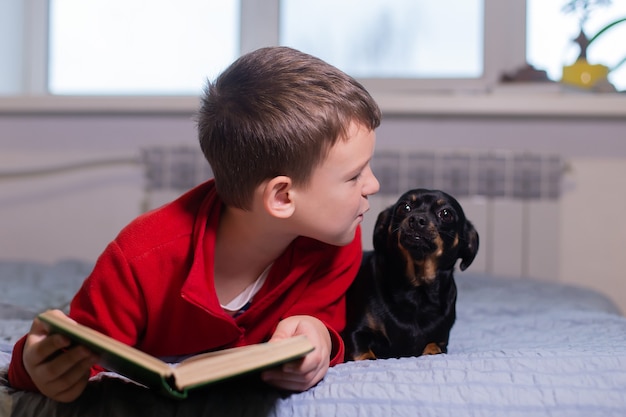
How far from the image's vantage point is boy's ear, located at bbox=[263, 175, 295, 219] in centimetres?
92

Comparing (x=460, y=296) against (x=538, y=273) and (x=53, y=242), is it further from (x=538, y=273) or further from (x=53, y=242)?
(x=53, y=242)

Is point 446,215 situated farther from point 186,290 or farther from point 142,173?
point 142,173

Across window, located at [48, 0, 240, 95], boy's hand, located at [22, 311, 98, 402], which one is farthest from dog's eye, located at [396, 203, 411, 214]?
window, located at [48, 0, 240, 95]

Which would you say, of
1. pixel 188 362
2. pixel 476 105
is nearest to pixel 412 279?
pixel 188 362

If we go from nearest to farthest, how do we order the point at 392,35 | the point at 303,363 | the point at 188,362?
the point at 188,362
the point at 303,363
the point at 392,35

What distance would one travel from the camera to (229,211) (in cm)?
102

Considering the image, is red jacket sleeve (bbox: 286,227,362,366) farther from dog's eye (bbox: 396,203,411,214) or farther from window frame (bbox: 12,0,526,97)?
window frame (bbox: 12,0,526,97)

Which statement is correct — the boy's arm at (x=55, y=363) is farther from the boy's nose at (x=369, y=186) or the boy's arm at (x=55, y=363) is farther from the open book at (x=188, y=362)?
the boy's nose at (x=369, y=186)

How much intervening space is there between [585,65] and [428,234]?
1.59 metres

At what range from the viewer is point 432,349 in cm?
98

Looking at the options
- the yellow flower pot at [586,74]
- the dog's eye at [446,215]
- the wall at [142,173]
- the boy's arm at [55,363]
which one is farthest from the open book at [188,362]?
the yellow flower pot at [586,74]

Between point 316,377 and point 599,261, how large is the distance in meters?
1.67

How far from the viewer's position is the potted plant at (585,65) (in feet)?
7.34

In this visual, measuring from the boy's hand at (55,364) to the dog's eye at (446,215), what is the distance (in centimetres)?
44
